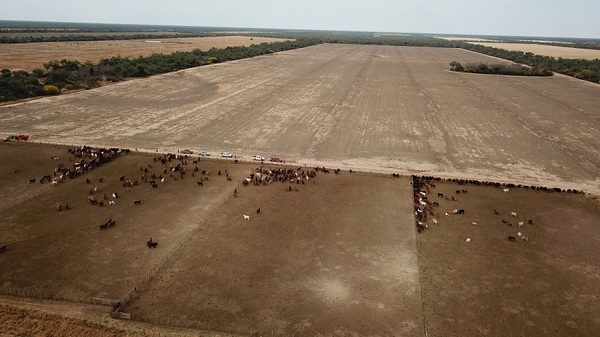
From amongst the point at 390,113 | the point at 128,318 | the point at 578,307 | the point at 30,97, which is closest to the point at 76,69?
the point at 30,97

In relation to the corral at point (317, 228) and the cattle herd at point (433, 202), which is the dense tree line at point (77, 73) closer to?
the corral at point (317, 228)

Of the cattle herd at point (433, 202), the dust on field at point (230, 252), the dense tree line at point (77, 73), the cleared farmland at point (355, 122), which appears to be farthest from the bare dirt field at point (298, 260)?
the dense tree line at point (77, 73)

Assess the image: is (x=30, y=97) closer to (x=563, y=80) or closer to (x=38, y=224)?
(x=38, y=224)

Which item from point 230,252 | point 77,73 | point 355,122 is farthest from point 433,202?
point 77,73

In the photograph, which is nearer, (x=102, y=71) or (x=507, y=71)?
(x=102, y=71)

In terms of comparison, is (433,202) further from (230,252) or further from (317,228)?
(230,252)

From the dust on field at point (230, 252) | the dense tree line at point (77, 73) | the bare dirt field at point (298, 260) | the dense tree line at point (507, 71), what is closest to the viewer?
the bare dirt field at point (298, 260)
